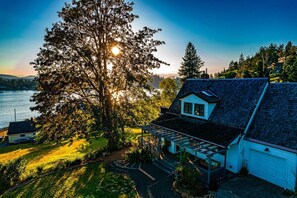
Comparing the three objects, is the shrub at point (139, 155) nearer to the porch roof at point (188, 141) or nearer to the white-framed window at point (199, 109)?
the porch roof at point (188, 141)

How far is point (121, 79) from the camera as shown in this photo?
17203 mm

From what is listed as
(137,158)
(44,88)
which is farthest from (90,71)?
(137,158)

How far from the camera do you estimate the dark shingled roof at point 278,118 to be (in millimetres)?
10587

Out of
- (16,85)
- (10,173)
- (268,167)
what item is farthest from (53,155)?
(16,85)

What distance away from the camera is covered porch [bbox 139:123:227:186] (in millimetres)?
11102

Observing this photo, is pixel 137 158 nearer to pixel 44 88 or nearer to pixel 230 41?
pixel 44 88

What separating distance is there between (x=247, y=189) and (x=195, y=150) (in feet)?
11.8

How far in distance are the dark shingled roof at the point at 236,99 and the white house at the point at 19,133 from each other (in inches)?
1850

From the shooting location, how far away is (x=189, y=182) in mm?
10484

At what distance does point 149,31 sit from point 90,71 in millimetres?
6881

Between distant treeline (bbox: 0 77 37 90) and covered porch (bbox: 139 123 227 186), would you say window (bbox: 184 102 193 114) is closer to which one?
covered porch (bbox: 139 123 227 186)

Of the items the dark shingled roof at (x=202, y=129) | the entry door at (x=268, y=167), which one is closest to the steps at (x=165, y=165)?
the dark shingled roof at (x=202, y=129)

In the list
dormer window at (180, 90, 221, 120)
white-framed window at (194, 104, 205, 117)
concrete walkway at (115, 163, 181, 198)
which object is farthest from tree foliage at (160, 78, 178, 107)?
concrete walkway at (115, 163, 181, 198)

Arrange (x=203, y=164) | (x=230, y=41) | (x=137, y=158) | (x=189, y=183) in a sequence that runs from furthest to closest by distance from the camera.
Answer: (x=230, y=41), (x=137, y=158), (x=203, y=164), (x=189, y=183)
